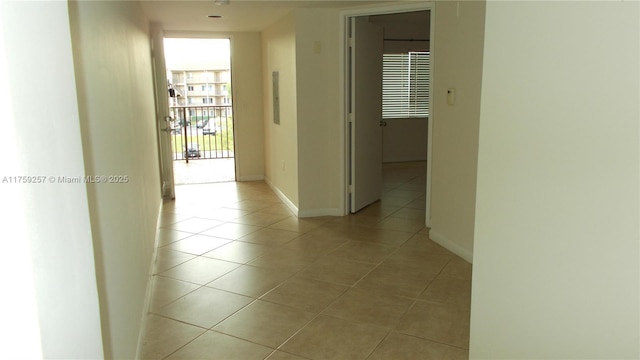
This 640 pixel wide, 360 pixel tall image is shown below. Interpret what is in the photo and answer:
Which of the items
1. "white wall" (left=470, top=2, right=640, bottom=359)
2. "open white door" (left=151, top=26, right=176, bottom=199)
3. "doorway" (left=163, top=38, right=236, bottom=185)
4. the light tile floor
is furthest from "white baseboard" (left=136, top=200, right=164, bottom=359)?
"doorway" (left=163, top=38, right=236, bottom=185)

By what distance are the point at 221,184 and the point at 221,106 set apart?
Answer: 2612 mm

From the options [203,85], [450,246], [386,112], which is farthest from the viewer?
[203,85]

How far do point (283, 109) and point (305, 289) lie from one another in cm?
296

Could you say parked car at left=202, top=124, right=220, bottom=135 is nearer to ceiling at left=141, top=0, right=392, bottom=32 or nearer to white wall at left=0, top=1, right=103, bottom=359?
ceiling at left=141, top=0, right=392, bottom=32

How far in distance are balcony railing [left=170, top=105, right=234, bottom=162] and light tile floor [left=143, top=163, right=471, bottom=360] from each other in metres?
3.98

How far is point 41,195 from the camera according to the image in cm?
126

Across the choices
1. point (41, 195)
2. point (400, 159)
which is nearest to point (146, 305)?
point (41, 195)

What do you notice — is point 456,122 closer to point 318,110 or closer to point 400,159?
point 318,110

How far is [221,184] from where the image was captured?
23.9 ft

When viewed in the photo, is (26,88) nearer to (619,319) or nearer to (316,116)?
(619,319)

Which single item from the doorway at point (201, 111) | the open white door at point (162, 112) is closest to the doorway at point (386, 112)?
the open white door at point (162, 112)

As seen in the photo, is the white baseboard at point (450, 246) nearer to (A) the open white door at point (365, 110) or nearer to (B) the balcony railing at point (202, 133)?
(A) the open white door at point (365, 110)

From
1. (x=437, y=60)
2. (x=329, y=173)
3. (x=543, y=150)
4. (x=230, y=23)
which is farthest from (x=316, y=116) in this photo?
(x=543, y=150)

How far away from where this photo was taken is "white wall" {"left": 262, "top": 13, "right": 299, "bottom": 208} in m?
5.25
